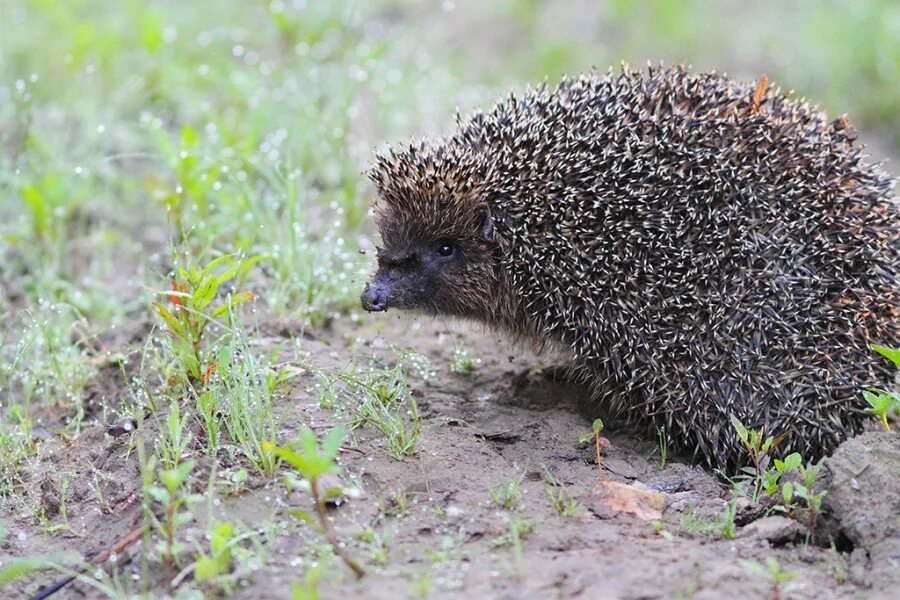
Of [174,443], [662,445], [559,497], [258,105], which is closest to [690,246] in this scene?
[662,445]

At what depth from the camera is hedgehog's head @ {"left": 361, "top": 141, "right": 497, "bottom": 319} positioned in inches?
230

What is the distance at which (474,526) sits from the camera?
462cm

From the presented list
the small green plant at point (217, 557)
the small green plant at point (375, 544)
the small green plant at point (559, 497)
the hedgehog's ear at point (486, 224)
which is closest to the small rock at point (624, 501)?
the small green plant at point (559, 497)

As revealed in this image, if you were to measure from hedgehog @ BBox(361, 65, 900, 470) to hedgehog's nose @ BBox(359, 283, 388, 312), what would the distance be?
0.01 meters

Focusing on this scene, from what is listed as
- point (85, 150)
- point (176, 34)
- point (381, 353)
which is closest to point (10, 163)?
point (85, 150)

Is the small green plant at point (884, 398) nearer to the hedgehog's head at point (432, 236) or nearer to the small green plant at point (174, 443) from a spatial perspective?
the hedgehog's head at point (432, 236)

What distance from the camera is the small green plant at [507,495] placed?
4.79m

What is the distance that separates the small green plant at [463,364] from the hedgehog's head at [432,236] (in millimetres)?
468

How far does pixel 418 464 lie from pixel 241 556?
1181 millimetres

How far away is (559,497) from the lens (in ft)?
16.1

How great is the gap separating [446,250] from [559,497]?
5.68ft

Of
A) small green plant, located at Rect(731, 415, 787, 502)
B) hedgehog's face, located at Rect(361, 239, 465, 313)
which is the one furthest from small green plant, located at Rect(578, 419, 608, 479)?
hedgehog's face, located at Rect(361, 239, 465, 313)

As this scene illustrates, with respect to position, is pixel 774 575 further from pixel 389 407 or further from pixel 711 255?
pixel 389 407

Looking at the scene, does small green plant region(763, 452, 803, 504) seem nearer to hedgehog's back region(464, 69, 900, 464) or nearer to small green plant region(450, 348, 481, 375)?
hedgehog's back region(464, 69, 900, 464)
